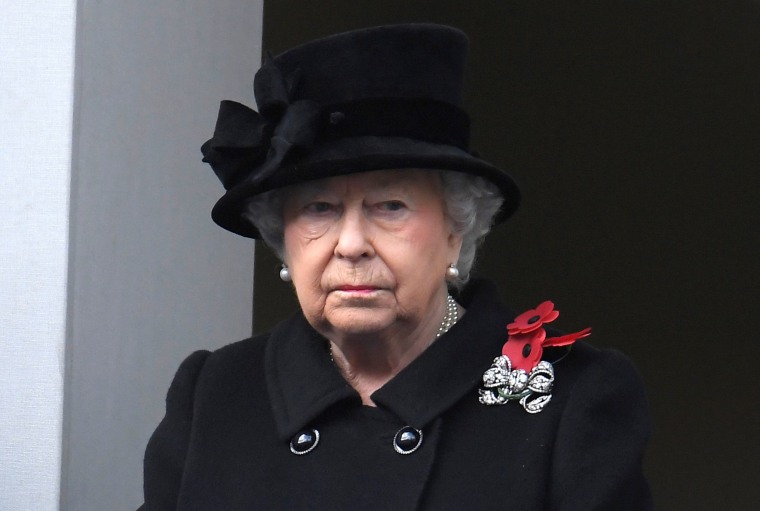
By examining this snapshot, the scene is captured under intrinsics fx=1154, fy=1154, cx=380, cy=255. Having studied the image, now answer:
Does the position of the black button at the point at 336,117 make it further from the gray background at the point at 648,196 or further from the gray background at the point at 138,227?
the gray background at the point at 648,196

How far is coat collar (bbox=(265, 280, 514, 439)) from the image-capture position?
88.4 inches

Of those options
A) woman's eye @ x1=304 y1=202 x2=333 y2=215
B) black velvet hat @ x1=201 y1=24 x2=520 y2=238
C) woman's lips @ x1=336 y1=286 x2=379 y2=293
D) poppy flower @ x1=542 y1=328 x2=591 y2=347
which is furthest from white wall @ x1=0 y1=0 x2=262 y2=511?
poppy flower @ x1=542 y1=328 x2=591 y2=347

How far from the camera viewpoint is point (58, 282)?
2861 millimetres

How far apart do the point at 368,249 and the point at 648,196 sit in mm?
4578

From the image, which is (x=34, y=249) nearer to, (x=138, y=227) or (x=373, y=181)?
(x=138, y=227)

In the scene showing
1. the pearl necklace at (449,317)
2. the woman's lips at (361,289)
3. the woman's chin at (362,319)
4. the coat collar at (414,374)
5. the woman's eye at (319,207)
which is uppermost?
the woman's eye at (319,207)

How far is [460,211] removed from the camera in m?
Result: 2.28

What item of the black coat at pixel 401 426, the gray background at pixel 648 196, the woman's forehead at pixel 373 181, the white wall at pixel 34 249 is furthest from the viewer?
the gray background at pixel 648 196

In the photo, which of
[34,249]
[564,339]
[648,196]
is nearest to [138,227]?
[34,249]

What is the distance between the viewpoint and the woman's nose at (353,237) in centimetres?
215

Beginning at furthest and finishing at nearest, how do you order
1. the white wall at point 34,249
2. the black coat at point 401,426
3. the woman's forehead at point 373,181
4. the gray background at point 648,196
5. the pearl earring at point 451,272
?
the gray background at point 648,196
the white wall at point 34,249
the pearl earring at point 451,272
the woman's forehead at point 373,181
the black coat at point 401,426

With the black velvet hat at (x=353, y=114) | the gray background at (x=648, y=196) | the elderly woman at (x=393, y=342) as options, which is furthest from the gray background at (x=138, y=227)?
the gray background at (x=648, y=196)

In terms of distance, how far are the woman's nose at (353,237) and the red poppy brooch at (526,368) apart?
0.36 m

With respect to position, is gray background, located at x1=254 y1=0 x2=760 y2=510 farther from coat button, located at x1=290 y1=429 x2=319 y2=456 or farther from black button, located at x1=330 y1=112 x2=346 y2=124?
black button, located at x1=330 y1=112 x2=346 y2=124
